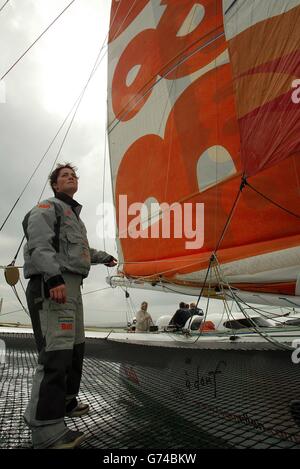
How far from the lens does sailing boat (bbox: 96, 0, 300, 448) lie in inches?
102

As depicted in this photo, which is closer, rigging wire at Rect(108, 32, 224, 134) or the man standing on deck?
the man standing on deck

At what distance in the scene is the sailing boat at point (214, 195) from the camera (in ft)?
8.49

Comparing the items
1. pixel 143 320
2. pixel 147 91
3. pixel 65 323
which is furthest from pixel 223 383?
pixel 147 91

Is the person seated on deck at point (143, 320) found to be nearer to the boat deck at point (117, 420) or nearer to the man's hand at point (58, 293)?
the boat deck at point (117, 420)

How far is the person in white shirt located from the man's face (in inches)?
193

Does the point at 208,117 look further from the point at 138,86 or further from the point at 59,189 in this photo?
the point at 59,189

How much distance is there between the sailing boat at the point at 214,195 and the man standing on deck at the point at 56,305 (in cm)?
73

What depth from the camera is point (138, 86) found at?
23.4ft

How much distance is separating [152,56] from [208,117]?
2.65 metres

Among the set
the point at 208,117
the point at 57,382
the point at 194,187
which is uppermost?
the point at 208,117

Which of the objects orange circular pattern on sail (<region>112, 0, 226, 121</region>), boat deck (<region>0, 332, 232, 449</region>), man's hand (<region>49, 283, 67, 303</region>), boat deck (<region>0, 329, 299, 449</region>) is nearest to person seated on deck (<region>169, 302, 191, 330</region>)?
boat deck (<region>0, 329, 299, 449</region>)

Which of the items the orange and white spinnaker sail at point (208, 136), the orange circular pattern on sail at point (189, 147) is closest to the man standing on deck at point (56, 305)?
the orange and white spinnaker sail at point (208, 136)

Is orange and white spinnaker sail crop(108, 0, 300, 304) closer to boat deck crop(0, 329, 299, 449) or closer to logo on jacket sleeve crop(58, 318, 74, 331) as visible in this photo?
boat deck crop(0, 329, 299, 449)
